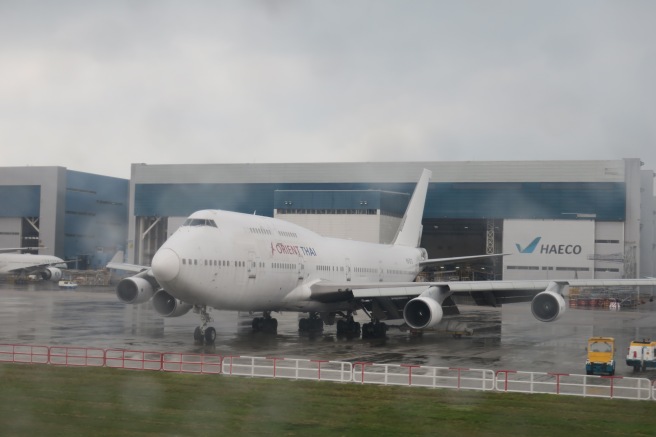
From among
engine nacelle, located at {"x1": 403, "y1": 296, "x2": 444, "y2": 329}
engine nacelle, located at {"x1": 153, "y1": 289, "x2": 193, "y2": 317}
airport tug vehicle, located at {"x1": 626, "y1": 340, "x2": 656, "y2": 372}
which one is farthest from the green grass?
engine nacelle, located at {"x1": 153, "y1": 289, "x2": 193, "y2": 317}

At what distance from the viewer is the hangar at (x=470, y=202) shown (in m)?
102

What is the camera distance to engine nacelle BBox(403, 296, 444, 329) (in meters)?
42.3

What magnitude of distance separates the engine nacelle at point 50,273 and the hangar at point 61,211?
451cm

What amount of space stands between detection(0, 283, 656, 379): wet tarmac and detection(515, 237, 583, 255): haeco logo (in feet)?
96.0

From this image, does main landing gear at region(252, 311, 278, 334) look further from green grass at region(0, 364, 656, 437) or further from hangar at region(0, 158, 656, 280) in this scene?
hangar at region(0, 158, 656, 280)

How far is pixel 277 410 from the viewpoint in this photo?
2488cm

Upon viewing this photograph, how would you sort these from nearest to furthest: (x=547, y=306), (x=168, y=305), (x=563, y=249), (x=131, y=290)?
(x=547, y=306)
(x=168, y=305)
(x=131, y=290)
(x=563, y=249)

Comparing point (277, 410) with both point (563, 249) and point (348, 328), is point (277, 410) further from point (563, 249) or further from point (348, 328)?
point (563, 249)

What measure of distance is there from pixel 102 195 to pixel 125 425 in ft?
361

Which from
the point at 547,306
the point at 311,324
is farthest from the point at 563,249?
the point at 547,306

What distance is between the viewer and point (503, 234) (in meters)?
105

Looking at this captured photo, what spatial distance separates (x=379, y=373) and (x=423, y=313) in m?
11.4

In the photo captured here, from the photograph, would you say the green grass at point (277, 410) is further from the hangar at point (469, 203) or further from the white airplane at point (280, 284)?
the hangar at point (469, 203)

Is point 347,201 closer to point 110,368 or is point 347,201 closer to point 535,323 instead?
point 535,323
